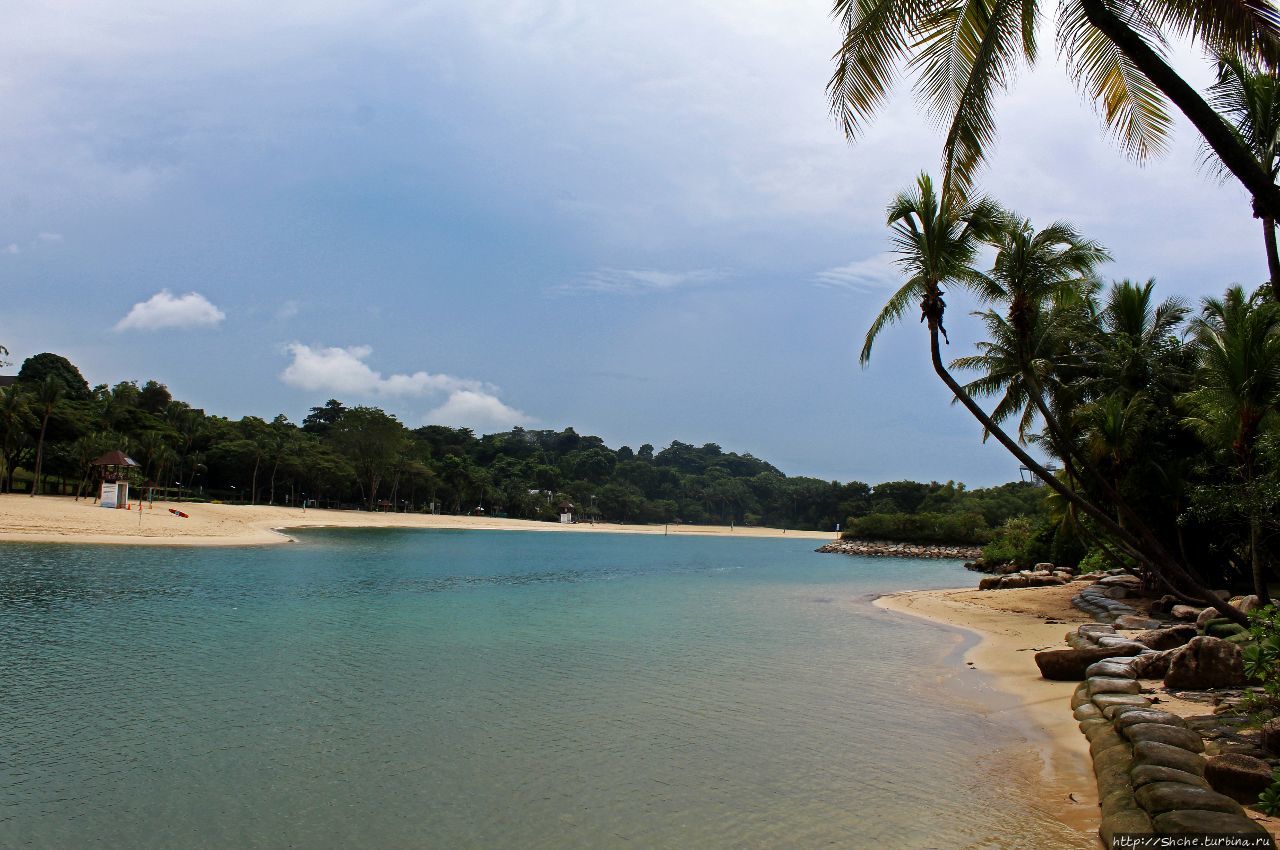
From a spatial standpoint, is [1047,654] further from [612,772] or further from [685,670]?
[612,772]

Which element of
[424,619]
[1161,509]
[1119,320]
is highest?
[1119,320]

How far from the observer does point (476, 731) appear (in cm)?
918

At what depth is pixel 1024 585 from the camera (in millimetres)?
28688

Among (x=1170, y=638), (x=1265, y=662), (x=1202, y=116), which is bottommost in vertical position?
(x=1170, y=638)

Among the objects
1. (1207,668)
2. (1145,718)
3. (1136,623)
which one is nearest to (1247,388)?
→ (1207,668)

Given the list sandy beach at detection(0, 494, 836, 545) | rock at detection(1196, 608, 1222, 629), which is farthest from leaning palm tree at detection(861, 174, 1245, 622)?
sandy beach at detection(0, 494, 836, 545)

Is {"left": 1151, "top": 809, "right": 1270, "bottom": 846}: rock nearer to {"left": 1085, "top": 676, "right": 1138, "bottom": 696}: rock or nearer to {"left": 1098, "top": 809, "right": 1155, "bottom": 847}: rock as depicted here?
{"left": 1098, "top": 809, "right": 1155, "bottom": 847}: rock

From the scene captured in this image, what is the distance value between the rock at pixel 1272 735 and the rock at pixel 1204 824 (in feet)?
5.28

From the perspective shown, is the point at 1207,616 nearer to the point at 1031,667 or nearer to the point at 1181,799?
the point at 1031,667

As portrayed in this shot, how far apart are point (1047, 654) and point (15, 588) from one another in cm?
2411

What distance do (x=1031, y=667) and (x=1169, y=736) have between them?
7.01 meters

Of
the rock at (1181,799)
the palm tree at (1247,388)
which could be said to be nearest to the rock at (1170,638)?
the palm tree at (1247,388)

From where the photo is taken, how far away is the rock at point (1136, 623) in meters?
16.3

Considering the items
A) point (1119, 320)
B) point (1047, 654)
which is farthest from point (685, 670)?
point (1119, 320)
